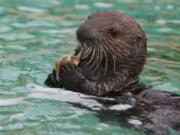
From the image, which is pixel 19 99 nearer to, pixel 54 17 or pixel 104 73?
pixel 104 73

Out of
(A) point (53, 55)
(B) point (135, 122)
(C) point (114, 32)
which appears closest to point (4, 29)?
(A) point (53, 55)

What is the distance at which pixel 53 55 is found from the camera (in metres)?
8.34

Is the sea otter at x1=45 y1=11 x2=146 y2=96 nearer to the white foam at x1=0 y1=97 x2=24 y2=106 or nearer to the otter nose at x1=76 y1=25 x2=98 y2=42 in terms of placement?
the otter nose at x1=76 y1=25 x2=98 y2=42

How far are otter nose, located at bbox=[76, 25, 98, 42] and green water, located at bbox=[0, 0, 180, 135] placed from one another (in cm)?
66

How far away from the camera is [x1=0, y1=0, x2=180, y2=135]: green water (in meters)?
5.32

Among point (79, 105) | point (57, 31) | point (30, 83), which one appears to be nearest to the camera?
point (79, 105)

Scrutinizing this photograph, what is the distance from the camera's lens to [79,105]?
581 cm

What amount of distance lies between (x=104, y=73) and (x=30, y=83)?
3.33 ft

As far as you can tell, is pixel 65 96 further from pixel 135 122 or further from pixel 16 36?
pixel 16 36

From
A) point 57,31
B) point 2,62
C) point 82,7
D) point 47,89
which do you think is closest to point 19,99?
point 47,89

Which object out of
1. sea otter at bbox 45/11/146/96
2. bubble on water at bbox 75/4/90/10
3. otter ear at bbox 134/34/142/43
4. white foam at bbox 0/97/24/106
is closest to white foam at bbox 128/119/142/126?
sea otter at bbox 45/11/146/96

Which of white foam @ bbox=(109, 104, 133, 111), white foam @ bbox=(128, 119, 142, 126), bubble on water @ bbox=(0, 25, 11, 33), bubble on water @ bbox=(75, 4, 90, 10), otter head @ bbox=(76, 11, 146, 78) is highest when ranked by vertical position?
otter head @ bbox=(76, 11, 146, 78)

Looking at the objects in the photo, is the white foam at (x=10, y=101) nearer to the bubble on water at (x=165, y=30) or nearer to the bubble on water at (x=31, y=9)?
the bubble on water at (x=165, y=30)

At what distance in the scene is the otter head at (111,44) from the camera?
584cm
